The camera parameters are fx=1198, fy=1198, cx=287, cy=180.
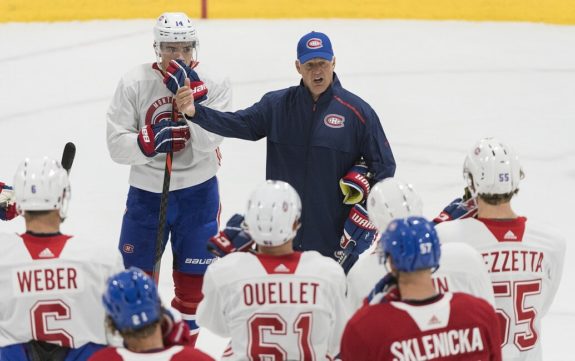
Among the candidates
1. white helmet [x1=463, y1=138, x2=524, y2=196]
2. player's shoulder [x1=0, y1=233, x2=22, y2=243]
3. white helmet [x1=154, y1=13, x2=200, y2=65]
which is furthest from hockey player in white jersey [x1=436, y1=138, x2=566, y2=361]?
white helmet [x1=154, y1=13, x2=200, y2=65]

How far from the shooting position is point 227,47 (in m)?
8.09

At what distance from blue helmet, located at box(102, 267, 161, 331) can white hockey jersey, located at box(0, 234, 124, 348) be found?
19.3 inches

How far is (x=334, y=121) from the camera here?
443 cm

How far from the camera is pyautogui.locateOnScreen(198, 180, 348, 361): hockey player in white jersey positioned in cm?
316

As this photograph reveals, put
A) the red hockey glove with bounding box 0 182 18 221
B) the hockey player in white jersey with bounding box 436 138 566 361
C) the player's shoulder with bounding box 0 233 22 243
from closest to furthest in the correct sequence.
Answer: the player's shoulder with bounding box 0 233 22 243 < the hockey player in white jersey with bounding box 436 138 566 361 < the red hockey glove with bounding box 0 182 18 221

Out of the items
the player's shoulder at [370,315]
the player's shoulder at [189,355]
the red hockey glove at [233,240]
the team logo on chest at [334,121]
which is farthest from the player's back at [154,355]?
the team logo on chest at [334,121]

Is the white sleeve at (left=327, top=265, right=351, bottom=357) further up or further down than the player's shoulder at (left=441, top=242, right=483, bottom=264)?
further down

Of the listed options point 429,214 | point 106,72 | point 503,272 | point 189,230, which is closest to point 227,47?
point 106,72

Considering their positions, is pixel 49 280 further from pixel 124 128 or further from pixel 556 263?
pixel 124 128

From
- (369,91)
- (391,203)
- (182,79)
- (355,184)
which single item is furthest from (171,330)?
(369,91)

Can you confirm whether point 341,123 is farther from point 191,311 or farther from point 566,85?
point 566,85

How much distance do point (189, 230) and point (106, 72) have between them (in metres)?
3.18

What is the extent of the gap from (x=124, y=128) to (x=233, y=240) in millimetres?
1393

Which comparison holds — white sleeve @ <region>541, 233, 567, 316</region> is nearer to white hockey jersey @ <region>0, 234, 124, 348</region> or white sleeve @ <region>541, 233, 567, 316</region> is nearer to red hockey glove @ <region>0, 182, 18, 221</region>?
white hockey jersey @ <region>0, 234, 124, 348</region>
